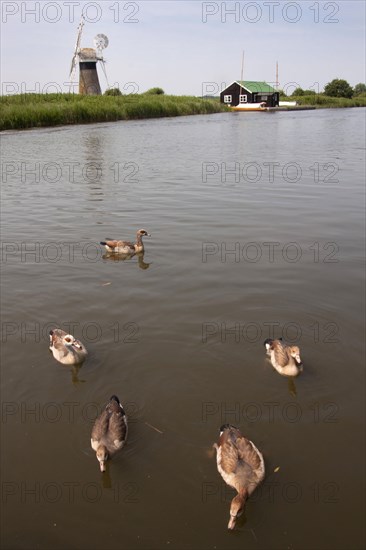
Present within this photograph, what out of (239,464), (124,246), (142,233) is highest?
(142,233)

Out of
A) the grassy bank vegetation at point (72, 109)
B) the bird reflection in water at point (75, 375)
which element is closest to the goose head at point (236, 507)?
the bird reflection in water at point (75, 375)

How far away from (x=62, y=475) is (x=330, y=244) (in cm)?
1012

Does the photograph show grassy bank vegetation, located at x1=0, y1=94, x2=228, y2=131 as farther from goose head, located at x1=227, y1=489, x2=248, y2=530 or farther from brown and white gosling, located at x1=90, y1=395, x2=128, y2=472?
goose head, located at x1=227, y1=489, x2=248, y2=530

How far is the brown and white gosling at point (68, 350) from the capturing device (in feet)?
26.6

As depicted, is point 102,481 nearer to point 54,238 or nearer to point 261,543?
Answer: point 261,543

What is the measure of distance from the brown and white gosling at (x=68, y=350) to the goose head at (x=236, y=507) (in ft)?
12.0

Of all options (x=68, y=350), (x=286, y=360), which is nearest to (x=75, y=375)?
(x=68, y=350)

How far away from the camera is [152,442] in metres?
6.68

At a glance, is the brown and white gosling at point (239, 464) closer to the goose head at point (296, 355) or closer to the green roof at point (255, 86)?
the goose head at point (296, 355)

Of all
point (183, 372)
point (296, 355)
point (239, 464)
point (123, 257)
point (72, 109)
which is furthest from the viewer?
point (72, 109)

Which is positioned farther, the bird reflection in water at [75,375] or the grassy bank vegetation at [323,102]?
the grassy bank vegetation at [323,102]

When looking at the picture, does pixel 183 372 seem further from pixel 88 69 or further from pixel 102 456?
pixel 88 69

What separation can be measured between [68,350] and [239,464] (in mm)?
3523

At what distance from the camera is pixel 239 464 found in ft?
19.7
